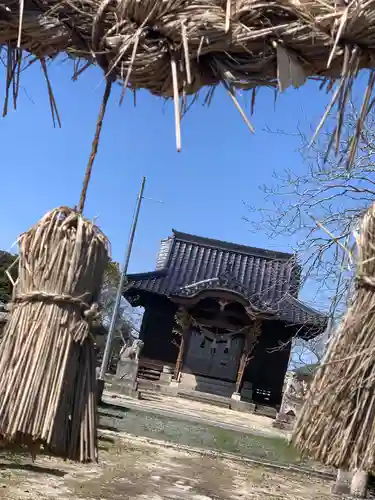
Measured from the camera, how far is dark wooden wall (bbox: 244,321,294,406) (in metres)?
17.8

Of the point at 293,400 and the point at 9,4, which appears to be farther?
the point at 293,400

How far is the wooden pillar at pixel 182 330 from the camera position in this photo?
17.5 meters

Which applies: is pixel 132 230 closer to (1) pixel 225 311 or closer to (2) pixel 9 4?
(1) pixel 225 311

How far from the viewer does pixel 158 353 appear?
18000 millimetres

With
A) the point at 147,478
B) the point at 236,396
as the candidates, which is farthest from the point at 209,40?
the point at 236,396

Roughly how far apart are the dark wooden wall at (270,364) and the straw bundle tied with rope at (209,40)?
17.1m

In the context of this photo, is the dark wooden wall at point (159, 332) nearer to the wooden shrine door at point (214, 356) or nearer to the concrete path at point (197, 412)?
the wooden shrine door at point (214, 356)

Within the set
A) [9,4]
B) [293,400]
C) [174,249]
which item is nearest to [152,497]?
[9,4]

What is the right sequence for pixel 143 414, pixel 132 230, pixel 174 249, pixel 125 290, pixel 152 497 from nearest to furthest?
pixel 152 497 < pixel 143 414 < pixel 132 230 < pixel 125 290 < pixel 174 249

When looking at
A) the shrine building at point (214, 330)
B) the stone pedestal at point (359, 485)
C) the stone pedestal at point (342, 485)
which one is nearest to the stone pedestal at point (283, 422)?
the shrine building at point (214, 330)

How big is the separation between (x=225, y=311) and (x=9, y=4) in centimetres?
1717

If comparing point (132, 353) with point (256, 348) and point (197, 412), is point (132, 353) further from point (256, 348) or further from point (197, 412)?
point (256, 348)

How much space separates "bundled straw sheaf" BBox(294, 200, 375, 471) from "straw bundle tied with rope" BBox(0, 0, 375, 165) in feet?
0.96

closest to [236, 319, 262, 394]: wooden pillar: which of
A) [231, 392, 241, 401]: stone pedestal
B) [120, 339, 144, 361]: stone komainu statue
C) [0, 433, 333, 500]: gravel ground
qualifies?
[231, 392, 241, 401]: stone pedestal
